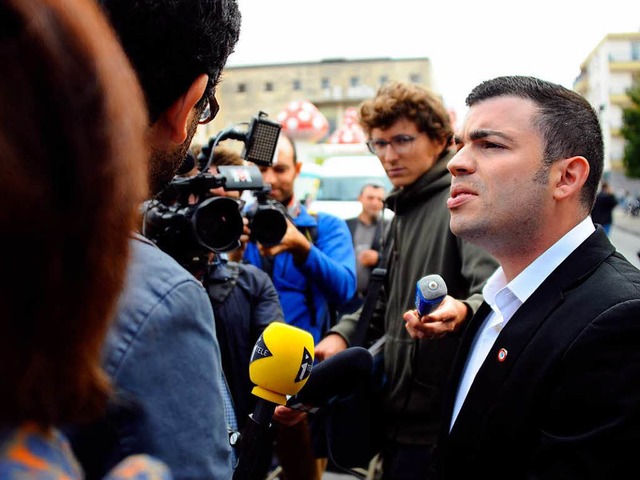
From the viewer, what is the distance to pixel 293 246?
9.71 ft

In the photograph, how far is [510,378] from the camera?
1507 millimetres

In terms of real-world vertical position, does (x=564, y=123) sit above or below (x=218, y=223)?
above

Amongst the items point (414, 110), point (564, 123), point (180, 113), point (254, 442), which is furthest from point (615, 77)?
point (180, 113)

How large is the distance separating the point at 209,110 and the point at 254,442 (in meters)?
0.78

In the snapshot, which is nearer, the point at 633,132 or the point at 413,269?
the point at 413,269

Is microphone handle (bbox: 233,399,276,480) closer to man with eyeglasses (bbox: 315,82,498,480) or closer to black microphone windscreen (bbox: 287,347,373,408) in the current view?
black microphone windscreen (bbox: 287,347,373,408)

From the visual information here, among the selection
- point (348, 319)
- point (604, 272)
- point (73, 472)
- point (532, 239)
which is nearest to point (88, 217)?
point (73, 472)

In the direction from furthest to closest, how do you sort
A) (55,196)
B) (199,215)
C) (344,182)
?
(344,182), (199,215), (55,196)

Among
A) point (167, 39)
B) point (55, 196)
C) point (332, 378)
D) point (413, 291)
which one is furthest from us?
point (413, 291)

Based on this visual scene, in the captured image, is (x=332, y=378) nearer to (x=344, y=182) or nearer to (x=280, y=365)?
(x=280, y=365)

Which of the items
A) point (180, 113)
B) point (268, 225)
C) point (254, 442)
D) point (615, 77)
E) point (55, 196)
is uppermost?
point (615, 77)

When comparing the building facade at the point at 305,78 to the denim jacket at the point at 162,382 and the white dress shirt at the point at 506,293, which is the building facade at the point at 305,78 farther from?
the denim jacket at the point at 162,382

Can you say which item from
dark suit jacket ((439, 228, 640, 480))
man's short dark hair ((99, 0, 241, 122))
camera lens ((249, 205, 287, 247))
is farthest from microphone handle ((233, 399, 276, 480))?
camera lens ((249, 205, 287, 247))

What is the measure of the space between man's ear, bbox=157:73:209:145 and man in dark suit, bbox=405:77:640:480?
3.26 feet
